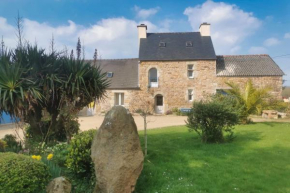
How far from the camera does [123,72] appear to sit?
980 inches

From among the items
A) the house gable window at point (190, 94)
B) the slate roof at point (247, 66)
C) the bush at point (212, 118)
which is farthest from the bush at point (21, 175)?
the slate roof at point (247, 66)

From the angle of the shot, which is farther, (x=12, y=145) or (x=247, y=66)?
(x=247, y=66)

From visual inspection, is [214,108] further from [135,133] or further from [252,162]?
[135,133]

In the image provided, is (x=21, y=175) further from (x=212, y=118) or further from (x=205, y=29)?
(x=205, y=29)

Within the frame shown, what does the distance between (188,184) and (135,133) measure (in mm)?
1596

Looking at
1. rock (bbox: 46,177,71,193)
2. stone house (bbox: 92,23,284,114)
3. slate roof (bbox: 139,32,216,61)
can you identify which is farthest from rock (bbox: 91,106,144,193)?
slate roof (bbox: 139,32,216,61)

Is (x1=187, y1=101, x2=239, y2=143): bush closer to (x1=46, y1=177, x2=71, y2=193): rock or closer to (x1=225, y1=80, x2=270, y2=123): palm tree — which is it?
(x1=46, y1=177, x2=71, y2=193): rock

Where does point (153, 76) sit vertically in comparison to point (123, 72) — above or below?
below

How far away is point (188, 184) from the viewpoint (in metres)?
4.33

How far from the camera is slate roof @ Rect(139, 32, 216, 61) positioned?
23141 mm

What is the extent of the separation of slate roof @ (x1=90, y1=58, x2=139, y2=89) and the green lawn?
1646 centimetres

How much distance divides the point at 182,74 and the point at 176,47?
10.8 ft

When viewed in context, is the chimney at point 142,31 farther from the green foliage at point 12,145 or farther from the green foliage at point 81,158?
the green foliage at point 81,158

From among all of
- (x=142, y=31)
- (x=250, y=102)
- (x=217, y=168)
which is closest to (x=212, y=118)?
(x=217, y=168)
